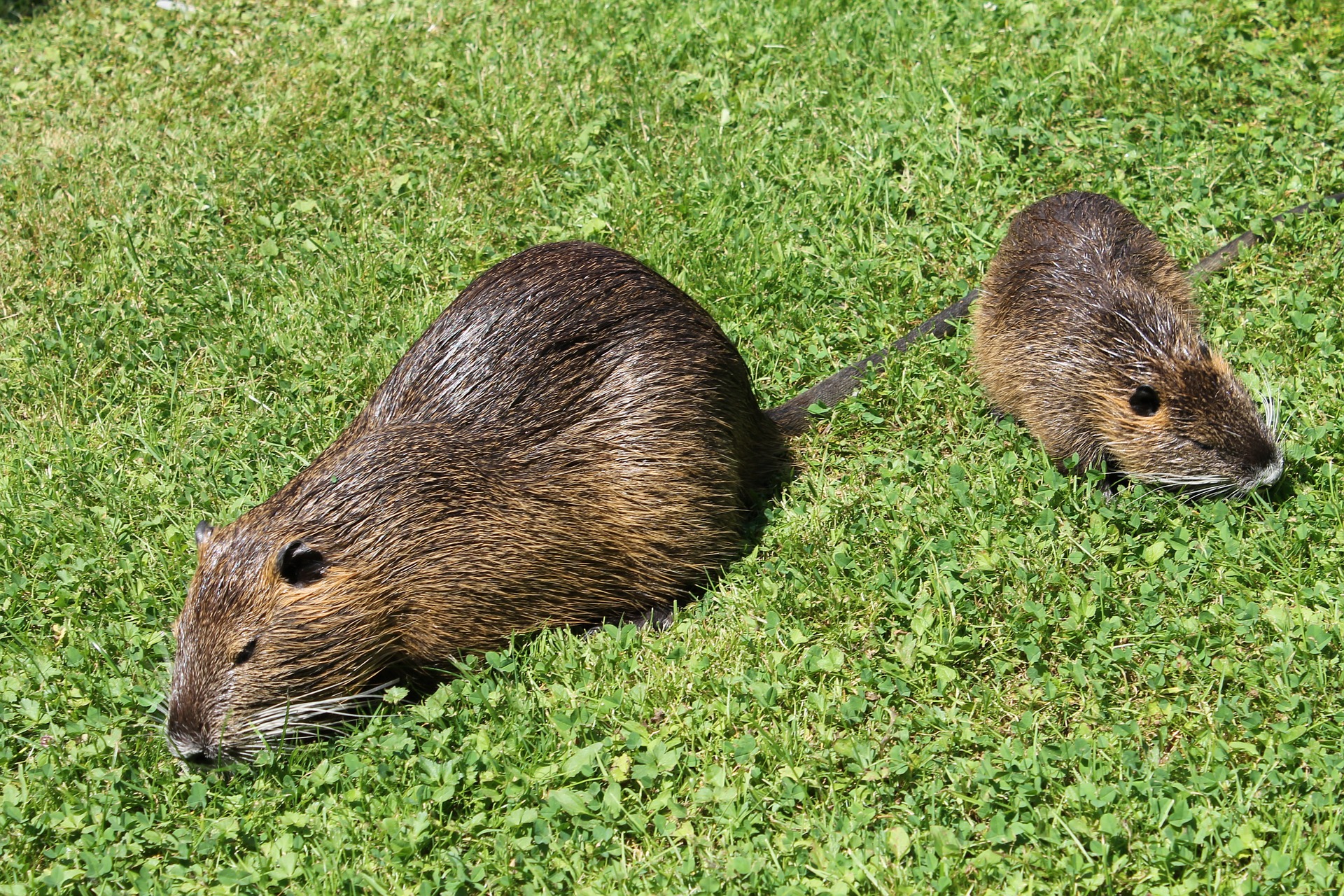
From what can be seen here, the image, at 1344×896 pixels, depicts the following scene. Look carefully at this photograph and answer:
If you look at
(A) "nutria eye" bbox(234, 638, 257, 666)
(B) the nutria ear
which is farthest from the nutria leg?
(A) "nutria eye" bbox(234, 638, 257, 666)

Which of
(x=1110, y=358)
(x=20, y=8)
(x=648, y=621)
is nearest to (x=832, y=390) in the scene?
(x=1110, y=358)

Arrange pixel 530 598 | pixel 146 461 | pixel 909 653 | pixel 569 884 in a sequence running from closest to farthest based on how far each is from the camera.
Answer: pixel 569 884 < pixel 909 653 < pixel 530 598 < pixel 146 461

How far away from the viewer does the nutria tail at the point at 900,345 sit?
13.7 ft

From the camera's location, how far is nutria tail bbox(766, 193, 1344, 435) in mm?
4176

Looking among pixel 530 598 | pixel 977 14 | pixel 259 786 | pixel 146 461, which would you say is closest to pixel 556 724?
pixel 530 598

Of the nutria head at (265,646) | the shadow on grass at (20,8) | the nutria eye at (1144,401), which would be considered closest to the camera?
the nutria head at (265,646)

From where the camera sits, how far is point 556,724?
320cm

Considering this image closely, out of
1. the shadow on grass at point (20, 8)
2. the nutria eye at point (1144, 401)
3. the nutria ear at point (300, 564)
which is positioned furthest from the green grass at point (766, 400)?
the nutria ear at point (300, 564)

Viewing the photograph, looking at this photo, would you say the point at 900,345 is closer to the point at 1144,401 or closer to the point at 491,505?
the point at 1144,401

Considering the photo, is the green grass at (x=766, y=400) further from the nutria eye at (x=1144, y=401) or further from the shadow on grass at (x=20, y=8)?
the nutria eye at (x=1144, y=401)

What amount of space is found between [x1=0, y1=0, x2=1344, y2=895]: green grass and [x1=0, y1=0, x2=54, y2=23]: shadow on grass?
0.07 m

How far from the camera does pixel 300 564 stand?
3.23 m

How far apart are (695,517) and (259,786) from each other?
1.43 meters

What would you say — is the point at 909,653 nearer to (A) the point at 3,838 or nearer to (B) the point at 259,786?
(B) the point at 259,786
